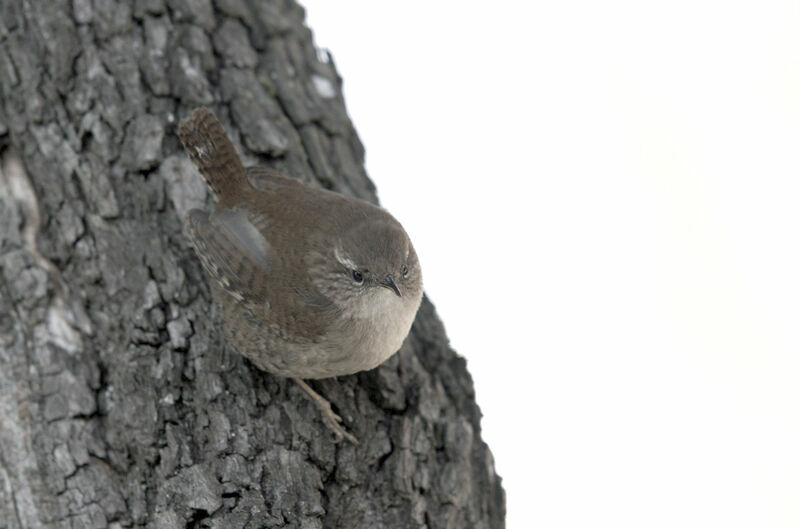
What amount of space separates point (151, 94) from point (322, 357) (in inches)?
59.6

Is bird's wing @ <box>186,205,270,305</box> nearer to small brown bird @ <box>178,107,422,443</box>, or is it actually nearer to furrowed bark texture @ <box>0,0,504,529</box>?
small brown bird @ <box>178,107,422,443</box>

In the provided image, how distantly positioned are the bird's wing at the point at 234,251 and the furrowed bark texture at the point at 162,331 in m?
0.20

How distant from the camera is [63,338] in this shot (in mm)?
3273

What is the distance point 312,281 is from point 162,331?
0.62m

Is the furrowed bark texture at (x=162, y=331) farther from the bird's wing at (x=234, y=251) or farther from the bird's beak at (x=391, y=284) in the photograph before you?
the bird's beak at (x=391, y=284)

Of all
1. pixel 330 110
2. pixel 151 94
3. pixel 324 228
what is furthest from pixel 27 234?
pixel 330 110

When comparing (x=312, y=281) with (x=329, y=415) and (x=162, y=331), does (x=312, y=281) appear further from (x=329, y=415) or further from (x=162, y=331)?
(x=162, y=331)

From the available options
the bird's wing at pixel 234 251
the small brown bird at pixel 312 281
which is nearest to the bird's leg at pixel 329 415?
the small brown bird at pixel 312 281

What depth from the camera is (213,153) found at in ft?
11.3

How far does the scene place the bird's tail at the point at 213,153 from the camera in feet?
11.4

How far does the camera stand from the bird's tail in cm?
347

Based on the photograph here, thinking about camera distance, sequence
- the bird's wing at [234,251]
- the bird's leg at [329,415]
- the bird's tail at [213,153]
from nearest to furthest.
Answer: the bird's leg at [329,415]
the bird's wing at [234,251]
the bird's tail at [213,153]

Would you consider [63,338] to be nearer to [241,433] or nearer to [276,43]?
[241,433]

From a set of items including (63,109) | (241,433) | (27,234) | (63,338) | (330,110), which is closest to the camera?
(241,433)
